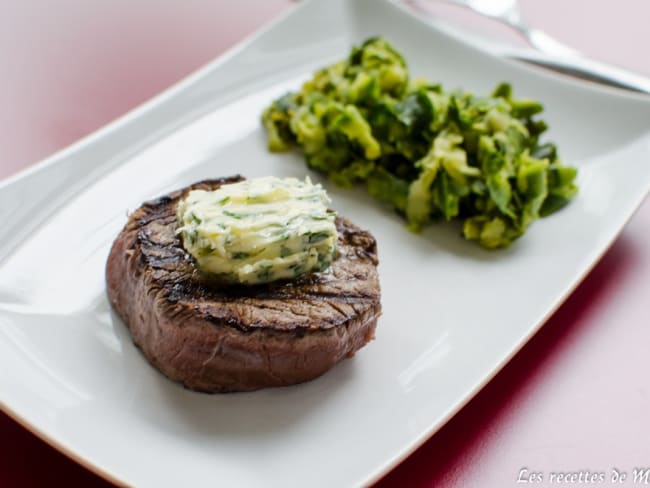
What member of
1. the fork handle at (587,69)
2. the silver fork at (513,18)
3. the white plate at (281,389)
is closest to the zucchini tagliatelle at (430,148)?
the white plate at (281,389)

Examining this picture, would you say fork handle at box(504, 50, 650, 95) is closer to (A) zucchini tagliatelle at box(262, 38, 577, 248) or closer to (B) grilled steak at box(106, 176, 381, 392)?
(A) zucchini tagliatelle at box(262, 38, 577, 248)

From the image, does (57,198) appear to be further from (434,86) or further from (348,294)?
(434,86)

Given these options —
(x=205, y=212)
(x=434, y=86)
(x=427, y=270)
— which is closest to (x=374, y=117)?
(x=434, y=86)

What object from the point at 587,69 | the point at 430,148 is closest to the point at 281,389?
the point at 430,148

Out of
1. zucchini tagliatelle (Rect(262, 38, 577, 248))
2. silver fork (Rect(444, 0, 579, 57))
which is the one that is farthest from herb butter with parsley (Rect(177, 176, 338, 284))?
silver fork (Rect(444, 0, 579, 57))

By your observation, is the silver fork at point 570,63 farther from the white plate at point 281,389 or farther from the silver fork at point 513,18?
the white plate at point 281,389

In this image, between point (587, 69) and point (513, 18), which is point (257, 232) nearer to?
point (587, 69)
